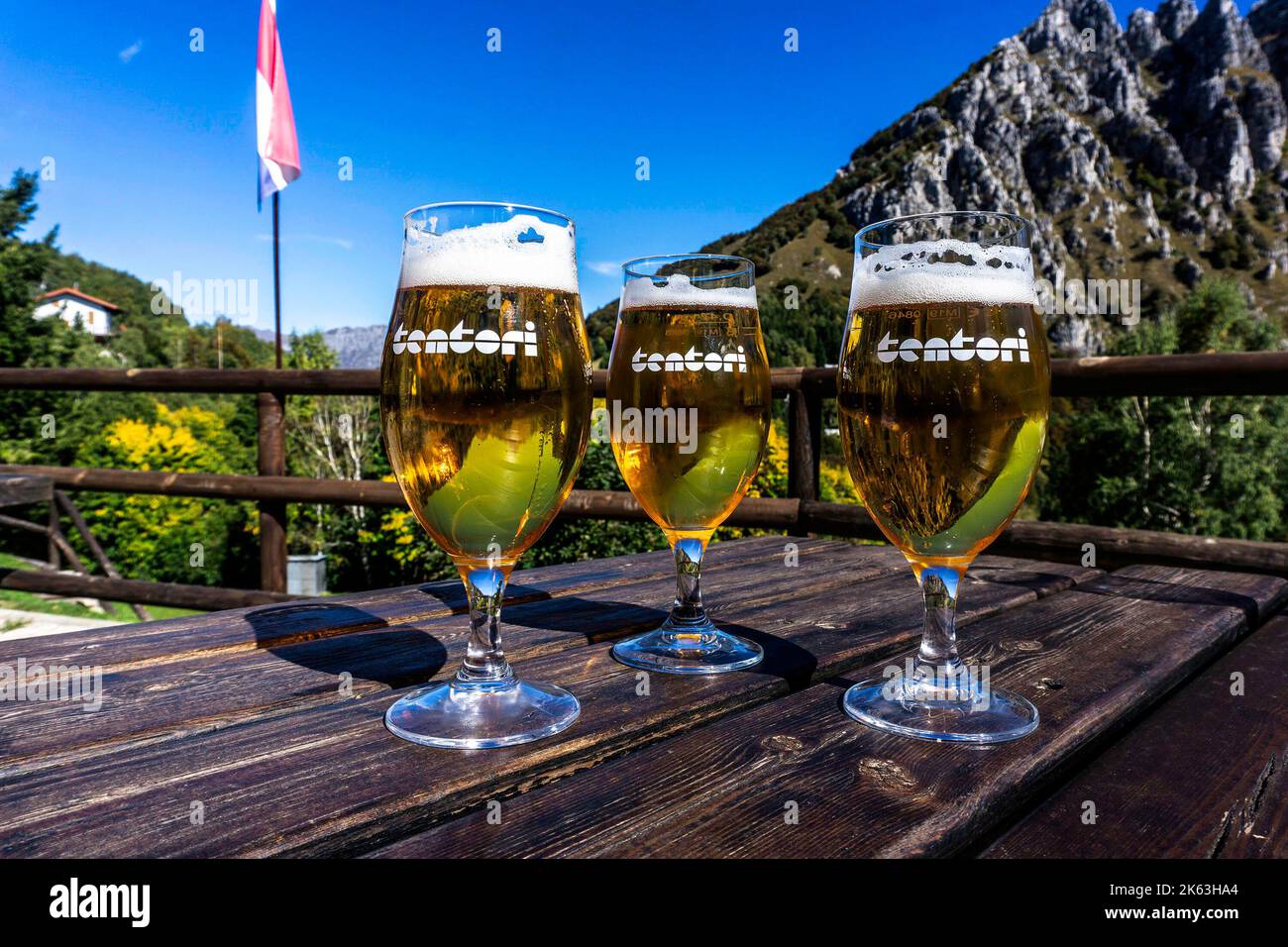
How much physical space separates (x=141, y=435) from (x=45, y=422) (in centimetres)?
94

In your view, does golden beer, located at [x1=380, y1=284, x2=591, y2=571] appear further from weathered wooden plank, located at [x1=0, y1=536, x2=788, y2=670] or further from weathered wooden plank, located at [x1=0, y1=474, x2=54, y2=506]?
weathered wooden plank, located at [x1=0, y1=474, x2=54, y2=506]

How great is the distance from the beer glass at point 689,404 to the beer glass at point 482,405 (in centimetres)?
22

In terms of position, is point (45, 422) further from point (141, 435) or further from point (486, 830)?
point (486, 830)

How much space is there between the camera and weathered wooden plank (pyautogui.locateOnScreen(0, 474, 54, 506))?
149 inches

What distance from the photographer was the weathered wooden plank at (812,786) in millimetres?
496

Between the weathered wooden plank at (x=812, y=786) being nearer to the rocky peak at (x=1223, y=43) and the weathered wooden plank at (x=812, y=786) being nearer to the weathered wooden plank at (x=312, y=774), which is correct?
the weathered wooden plank at (x=312, y=774)

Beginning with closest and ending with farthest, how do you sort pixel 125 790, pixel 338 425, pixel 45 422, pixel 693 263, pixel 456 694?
pixel 125 790 → pixel 456 694 → pixel 693 263 → pixel 45 422 → pixel 338 425

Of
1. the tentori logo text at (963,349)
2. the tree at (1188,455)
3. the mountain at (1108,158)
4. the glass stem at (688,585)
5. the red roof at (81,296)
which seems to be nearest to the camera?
the tentori logo text at (963,349)

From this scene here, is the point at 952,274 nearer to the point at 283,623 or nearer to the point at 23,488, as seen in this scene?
the point at 283,623

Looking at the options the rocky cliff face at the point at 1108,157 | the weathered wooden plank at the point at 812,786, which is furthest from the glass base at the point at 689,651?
the rocky cliff face at the point at 1108,157

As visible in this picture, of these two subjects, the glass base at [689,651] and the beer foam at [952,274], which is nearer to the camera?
the beer foam at [952,274]
